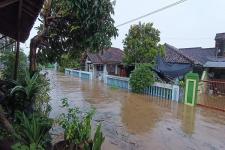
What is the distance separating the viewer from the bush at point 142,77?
15047 mm

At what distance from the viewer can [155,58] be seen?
18109mm

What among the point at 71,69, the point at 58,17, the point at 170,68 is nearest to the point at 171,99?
the point at 170,68

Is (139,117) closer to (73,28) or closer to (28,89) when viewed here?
(73,28)

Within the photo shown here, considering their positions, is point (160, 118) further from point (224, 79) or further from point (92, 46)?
point (224, 79)

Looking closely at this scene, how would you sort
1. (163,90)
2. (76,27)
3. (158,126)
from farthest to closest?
(163,90) → (158,126) → (76,27)

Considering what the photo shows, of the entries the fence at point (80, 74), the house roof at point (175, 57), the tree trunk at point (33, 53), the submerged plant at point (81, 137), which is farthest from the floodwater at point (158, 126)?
the fence at point (80, 74)

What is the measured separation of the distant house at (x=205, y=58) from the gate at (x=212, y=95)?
2922 mm

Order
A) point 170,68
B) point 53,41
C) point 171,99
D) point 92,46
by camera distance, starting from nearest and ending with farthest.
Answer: point 92,46 → point 53,41 → point 171,99 → point 170,68

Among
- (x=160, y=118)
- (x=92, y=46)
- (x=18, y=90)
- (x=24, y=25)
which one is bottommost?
(x=160, y=118)

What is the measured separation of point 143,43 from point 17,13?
40.6ft

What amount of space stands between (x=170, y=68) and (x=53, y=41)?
10.6 metres

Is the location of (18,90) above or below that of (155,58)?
below

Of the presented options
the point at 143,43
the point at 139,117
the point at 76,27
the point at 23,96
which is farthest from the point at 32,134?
the point at 143,43

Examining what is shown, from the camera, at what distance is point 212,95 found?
13398 millimetres
